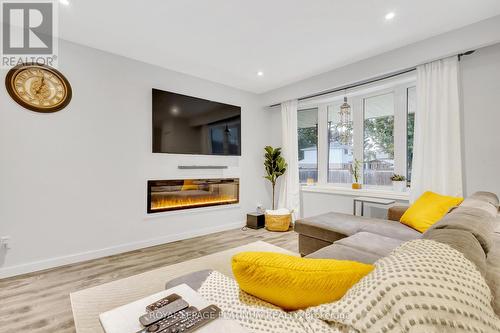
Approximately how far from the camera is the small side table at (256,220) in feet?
14.1

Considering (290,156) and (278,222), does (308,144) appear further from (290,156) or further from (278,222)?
(278,222)

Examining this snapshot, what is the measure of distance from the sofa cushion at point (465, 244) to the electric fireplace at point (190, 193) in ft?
11.0

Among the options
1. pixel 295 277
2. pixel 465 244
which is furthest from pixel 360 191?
pixel 295 277

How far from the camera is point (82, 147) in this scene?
9.55 ft

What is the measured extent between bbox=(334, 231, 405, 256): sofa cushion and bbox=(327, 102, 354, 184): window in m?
2.02

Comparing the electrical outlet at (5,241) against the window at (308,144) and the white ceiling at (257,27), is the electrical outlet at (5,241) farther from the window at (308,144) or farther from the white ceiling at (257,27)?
the window at (308,144)

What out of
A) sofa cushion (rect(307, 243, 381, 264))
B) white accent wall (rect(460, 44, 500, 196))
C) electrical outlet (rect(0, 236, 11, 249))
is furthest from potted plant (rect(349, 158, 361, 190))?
electrical outlet (rect(0, 236, 11, 249))

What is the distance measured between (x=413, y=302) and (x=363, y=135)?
383cm

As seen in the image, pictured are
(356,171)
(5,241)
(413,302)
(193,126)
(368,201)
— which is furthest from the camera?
(356,171)

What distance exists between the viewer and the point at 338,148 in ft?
14.0

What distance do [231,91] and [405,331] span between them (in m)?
4.38

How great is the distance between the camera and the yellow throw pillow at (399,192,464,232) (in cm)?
236

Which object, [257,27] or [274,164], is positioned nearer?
[257,27]

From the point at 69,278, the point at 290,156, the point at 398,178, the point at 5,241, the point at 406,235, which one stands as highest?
the point at 290,156
